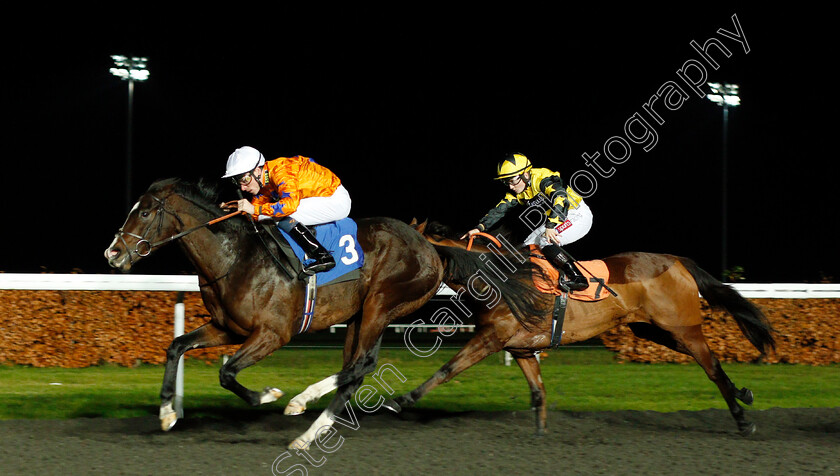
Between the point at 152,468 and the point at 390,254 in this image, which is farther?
the point at 390,254

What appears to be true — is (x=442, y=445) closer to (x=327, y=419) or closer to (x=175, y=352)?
(x=327, y=419)

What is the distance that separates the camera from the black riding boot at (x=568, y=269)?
4.61 m

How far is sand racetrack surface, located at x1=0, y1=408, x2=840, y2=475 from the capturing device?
352 centimetres

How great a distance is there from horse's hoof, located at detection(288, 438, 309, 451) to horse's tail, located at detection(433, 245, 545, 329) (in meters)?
1.30

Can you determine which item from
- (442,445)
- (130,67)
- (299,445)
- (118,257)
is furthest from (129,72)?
(442,445)

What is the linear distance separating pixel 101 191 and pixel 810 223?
23550 mm

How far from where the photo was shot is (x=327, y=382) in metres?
4.16

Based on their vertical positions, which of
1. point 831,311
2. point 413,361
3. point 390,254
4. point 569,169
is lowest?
point 413,361

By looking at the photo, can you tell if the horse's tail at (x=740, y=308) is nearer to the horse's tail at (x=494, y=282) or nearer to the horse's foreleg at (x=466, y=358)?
the horse's tail at (x=494, y=282)

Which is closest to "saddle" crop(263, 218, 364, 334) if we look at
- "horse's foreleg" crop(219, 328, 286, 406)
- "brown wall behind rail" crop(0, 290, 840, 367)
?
"horse's foreleg" crop(219, 328, 286, 406)

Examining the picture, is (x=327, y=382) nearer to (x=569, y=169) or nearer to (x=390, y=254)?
(x=390, y=254)

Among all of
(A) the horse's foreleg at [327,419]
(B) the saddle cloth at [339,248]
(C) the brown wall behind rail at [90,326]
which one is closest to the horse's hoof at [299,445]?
(A) the horse's foreleg at [327,419]

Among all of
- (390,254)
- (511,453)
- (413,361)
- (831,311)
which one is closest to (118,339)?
(413,361)

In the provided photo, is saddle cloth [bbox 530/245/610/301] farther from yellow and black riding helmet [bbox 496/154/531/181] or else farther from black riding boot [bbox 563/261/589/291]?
yellow and black riding helmet [bbox 496/154/531/181]
